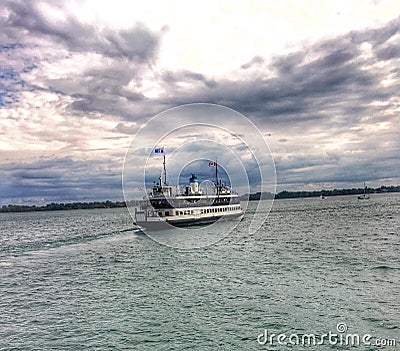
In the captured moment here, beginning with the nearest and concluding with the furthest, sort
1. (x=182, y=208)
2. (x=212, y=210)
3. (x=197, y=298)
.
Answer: (x=197, y=298) < (x=182, y=208) < (x=212, y=210)

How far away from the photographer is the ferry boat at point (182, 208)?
6881 cm

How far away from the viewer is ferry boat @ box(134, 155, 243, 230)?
68812 millimetres

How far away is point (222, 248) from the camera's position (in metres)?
49.7

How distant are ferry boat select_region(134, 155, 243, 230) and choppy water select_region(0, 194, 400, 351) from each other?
23.9 m

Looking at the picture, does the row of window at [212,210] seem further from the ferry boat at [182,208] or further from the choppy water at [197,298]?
the choppy water at [197,298]

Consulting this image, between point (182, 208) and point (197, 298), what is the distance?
4931 cm

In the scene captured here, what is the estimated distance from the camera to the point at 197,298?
2444 centimetres

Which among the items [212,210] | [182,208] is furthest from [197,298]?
[212,210]

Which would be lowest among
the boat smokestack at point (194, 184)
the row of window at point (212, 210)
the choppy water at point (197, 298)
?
the choppy water at point (197, 298)

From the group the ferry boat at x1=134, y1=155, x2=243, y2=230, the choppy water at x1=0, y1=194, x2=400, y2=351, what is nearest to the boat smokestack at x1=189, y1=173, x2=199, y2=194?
the ferry boat at x1=134, y1=155, x2=243, y2=230

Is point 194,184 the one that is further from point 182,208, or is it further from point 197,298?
point 197,298

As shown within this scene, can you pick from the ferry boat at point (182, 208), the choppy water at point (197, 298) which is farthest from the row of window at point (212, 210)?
the choppy water at point (197, 298)

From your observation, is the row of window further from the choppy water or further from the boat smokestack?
the choppy water

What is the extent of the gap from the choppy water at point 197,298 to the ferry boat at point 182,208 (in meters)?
23.9
